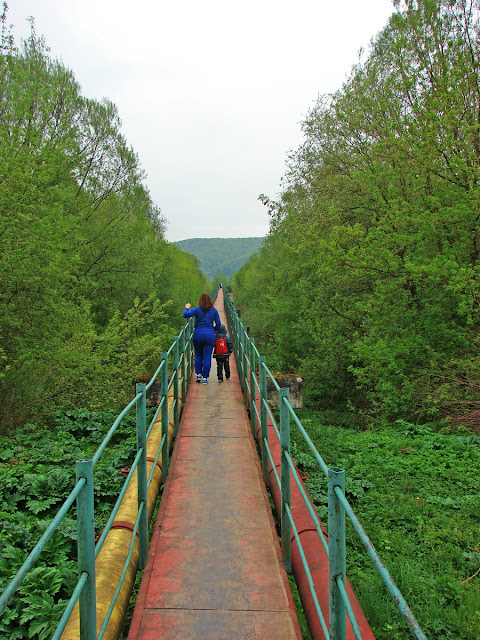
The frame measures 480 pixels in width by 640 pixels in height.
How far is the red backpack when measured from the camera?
30.6 feet

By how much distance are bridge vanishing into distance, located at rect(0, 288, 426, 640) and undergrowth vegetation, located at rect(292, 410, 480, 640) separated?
655 mm

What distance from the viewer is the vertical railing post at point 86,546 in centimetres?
223

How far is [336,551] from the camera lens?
2.25 metres

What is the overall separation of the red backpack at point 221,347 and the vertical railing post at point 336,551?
7112 mm

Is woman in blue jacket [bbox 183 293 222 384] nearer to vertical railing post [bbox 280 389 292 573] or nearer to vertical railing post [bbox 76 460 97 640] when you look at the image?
vertical railing post [bbox 280 389 292 573]

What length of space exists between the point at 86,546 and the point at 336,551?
1.17m

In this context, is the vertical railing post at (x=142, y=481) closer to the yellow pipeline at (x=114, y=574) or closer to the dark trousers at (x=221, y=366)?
the yellow pipeline at (x=114, y=574)

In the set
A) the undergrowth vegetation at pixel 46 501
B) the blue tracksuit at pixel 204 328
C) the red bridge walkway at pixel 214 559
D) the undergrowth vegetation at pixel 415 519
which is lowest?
the undergrowth vegetation at pixel 415 519

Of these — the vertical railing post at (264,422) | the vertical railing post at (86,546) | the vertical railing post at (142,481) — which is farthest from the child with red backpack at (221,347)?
the vertical railing post at (86,546)

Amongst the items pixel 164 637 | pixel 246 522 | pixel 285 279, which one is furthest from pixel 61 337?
pixel 285 279

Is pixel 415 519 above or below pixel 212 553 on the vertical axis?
below

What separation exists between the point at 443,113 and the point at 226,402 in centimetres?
750

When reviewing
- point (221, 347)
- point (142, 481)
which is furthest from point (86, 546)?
point (221, 347)

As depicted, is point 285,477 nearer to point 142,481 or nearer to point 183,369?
point 142,481
